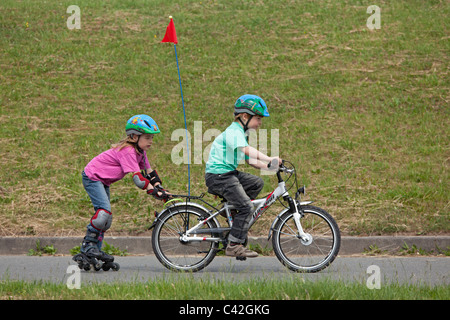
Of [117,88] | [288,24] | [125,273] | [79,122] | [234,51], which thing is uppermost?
[288,24]

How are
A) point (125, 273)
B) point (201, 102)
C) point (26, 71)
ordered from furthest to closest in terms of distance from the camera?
1. point (26, 71)
2. point (201, 102)
3. point (125, 273)

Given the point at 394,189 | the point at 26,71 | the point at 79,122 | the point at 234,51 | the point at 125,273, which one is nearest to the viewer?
the point at 125,273

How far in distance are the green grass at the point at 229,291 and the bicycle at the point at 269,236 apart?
4.22 ft

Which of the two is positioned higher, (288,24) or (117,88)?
(288,24)

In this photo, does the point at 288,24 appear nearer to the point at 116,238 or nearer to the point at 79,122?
the point at 79,122

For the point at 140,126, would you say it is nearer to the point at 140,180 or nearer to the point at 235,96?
the point at 140,180

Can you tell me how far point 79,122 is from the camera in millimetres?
12430

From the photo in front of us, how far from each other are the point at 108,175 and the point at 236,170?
4.92ft

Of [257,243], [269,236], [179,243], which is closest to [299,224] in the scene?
[269,236]

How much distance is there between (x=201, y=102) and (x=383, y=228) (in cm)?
632

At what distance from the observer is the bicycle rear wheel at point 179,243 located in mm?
6676

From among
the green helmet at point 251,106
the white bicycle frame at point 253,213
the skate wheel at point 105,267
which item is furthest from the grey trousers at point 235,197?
the skate wheel at point 105,267

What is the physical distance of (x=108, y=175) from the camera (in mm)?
6703
